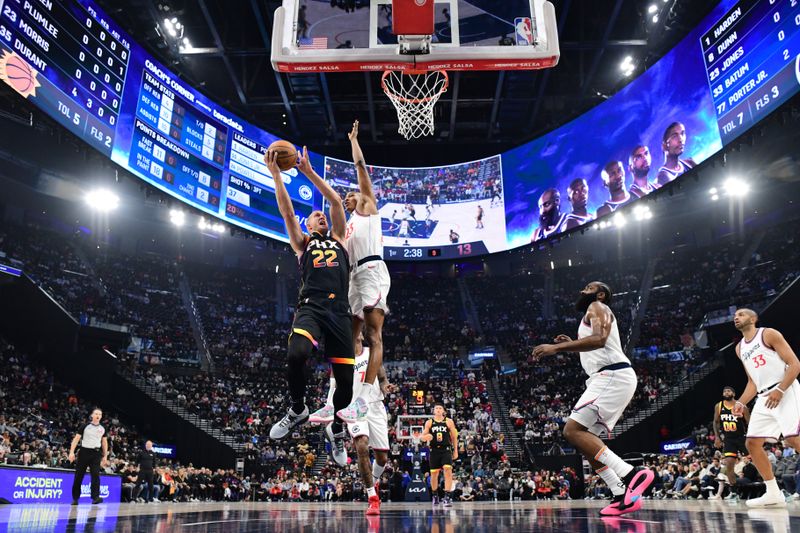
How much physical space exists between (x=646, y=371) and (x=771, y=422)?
18.1 m

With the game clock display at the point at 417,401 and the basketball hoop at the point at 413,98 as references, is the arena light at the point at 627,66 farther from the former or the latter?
the game clock display at the point at 417,401

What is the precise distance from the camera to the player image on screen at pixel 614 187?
59.1 ft

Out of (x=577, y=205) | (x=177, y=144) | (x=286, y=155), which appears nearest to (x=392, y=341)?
(x=577, y=205)

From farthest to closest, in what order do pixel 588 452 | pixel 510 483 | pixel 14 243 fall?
pixel 14 243 < pixel 510 483 < pixel 588 452

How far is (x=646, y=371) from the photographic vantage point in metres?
23.0

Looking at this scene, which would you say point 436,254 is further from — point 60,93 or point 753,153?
point 753,153

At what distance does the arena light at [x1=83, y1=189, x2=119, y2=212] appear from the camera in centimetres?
3022

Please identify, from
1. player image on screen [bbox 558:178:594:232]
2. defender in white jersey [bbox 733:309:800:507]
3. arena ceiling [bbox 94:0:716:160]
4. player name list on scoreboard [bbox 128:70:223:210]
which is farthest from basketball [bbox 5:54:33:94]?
player image on screen [bbox 558:178:594:232]

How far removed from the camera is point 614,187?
60.1ft

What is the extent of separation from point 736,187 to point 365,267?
2917 centimetres

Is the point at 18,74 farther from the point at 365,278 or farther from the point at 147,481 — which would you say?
the point at 365,278

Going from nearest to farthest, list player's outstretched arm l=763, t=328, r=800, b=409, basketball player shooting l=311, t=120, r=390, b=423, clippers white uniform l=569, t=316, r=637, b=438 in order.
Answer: clippers white uniform l=569, t=316, r=637, b=438 < player's outstretched arm l=763, t=328, r=800, b=409 < basketball player shooting l=311, t=120, r=390, b=423

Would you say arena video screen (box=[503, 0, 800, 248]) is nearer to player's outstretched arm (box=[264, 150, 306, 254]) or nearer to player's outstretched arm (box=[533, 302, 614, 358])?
player's outstretched arm (box=[533, 302, 614, 358])

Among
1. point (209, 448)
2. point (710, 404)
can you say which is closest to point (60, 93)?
point (209, 448)
